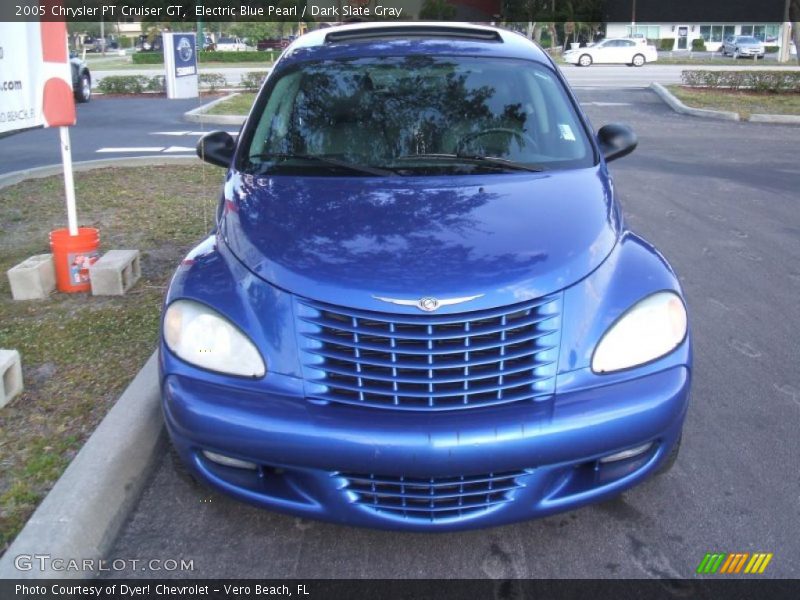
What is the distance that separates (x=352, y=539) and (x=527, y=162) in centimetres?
193

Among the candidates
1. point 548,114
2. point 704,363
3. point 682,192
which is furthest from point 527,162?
point 682,192

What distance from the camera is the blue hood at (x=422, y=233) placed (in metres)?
2.82

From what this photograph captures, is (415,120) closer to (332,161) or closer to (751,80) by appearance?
(332,161)

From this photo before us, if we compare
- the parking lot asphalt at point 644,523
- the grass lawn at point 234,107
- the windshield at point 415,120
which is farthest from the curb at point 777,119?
the windshield at point 415,120

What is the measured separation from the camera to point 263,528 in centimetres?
313

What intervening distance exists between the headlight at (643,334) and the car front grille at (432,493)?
508 mm

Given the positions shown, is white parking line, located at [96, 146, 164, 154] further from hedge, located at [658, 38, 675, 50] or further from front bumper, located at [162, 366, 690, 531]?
hedge, located at [658, 38, 675, 50]

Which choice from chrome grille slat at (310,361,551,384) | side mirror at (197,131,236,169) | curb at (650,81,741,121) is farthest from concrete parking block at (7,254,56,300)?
curb at (650,81,741,121)

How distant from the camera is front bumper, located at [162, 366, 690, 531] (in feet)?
8.51

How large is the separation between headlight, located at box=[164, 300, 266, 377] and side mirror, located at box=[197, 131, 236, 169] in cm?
152

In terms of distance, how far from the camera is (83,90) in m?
20.3

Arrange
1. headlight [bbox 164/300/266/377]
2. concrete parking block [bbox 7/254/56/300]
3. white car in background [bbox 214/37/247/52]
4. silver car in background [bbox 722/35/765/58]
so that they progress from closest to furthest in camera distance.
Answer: headlight [bbox 164/300/266/377]
concrete parking block [bbox 7/254/56/300]
silver car in background [bbox 722/35/765/58]
white car in background [bbox 214/37/247/52]

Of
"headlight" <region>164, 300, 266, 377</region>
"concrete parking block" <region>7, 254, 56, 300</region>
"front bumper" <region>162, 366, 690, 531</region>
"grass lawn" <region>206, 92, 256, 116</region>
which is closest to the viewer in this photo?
"front bumper" <region>162, 366, 690, 531</region>

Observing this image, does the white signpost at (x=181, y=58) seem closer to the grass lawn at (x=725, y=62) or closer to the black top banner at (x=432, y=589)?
the black top banner at (x=432, y=589)
